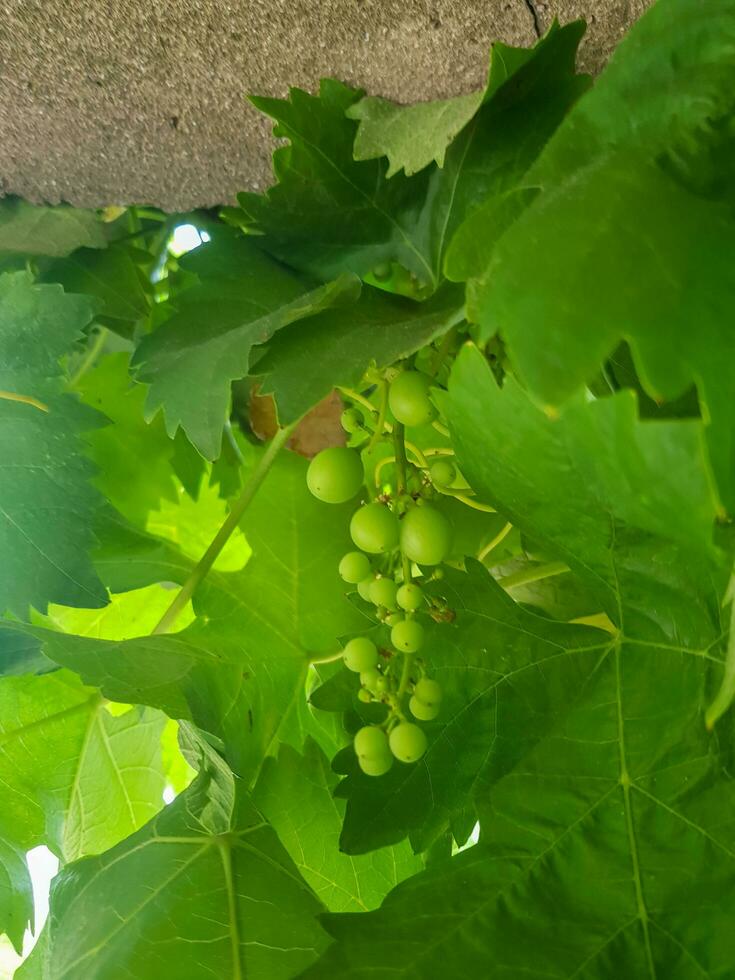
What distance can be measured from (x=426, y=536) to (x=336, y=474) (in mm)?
67

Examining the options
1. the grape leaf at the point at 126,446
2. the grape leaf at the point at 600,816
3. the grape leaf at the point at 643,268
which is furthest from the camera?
the grape leaf at the point at 126,446

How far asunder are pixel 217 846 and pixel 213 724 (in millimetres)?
83

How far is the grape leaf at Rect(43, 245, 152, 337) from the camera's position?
716mm

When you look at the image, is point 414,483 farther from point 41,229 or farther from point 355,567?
point 41,229

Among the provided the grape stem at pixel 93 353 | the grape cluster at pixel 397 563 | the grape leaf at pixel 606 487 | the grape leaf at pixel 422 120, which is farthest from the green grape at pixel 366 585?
the grape stem at pixel 93 353

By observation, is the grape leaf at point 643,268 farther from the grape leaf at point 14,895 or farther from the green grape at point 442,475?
the grape leaf at point 14,895

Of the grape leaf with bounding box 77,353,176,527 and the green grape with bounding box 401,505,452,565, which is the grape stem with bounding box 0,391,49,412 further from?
the green grape with bounding box 401,505,452,565

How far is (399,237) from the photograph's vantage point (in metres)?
0.54

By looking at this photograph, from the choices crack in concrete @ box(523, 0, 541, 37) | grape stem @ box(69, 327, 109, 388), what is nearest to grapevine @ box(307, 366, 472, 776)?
crack in concrete @ box(523, 0, 541, 37)

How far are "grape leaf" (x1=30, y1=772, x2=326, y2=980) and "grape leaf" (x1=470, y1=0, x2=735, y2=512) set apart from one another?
0.40 m

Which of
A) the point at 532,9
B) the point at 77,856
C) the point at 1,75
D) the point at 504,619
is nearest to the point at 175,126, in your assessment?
the point at 1,75

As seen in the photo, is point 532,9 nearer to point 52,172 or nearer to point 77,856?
point 52,172

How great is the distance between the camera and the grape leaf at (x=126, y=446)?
0.70 meters

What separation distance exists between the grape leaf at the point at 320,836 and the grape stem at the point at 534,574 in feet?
0.62
